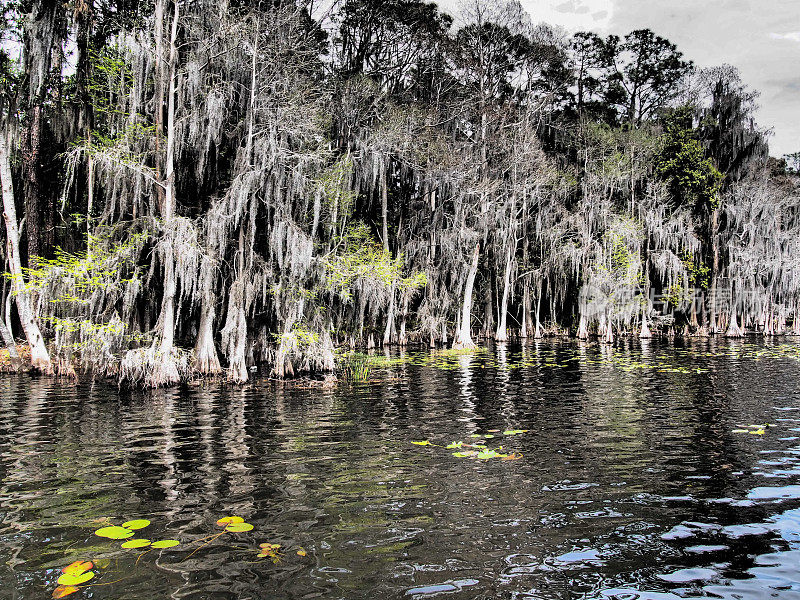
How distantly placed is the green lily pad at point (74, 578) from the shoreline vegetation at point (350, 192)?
10.5 meters

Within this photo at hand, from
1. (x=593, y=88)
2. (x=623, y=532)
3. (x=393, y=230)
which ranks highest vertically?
(x=593, y=88)

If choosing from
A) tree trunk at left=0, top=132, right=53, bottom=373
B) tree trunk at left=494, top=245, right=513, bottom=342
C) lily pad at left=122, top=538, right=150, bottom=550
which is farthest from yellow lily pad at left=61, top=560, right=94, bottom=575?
tree trunk at left=494, top=245, right=513, bottom=342

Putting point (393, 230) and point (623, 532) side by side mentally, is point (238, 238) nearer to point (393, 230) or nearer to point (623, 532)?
point (623, 532)

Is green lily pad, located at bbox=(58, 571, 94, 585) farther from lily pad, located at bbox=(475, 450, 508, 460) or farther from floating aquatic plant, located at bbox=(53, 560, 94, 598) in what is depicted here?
lily pad, located at bbox=(475, 450, 508, 460)

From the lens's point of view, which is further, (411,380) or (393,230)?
(393,230)

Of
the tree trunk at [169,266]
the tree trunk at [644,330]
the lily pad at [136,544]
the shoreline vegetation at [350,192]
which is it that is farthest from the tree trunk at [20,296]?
the tree trunk at [644,330]

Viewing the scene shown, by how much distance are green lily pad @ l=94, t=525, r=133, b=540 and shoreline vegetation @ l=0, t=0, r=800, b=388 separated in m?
9.67

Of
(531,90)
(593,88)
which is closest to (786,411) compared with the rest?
(531,90)

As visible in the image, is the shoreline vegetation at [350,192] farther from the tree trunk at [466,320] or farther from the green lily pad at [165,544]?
the green lily pad at [165,544]

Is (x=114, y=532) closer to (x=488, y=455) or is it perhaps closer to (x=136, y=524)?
(x=136, y=524)

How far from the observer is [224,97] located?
15.8 metres

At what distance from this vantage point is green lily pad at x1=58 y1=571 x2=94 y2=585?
12.3ft

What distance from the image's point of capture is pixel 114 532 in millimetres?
4539

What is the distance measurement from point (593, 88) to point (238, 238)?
36.6 m
